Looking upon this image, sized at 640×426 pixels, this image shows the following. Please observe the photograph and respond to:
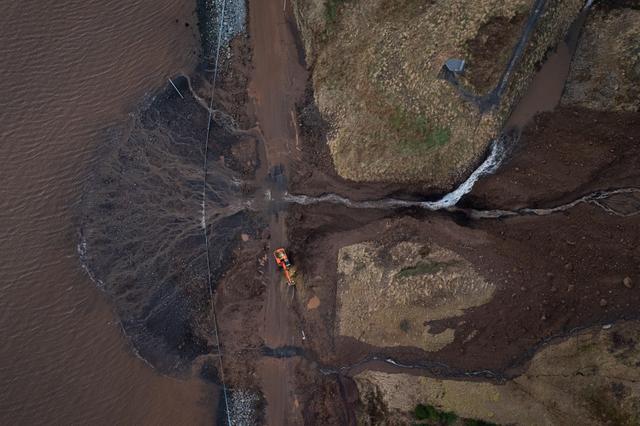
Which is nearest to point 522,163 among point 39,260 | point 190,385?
point 190,385

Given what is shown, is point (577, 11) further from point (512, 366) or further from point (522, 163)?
point (512, 366)

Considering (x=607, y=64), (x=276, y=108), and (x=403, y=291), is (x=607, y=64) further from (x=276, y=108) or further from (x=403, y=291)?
(x=276, y=108)

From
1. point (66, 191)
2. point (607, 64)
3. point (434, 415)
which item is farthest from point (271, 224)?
point (607, 64)

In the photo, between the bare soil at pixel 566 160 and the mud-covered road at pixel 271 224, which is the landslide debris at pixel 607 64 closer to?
the bare soil at pixel 566 160

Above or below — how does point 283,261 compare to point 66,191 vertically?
below

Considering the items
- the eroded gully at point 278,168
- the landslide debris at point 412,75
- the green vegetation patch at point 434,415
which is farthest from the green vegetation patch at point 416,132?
the green vegetation patch at point 434,415

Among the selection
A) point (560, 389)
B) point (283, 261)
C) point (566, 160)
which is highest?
point (566, 160)
